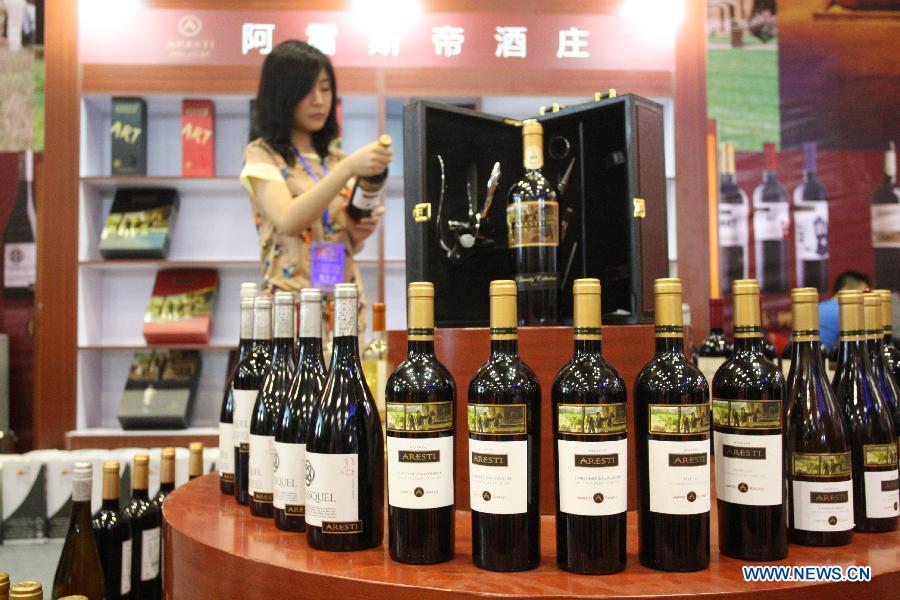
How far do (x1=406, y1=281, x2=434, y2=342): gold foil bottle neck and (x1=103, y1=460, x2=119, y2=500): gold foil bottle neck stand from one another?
1085 mm

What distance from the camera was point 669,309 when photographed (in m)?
0.84

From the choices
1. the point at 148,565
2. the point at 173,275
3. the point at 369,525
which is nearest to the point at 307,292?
the point at 369,525

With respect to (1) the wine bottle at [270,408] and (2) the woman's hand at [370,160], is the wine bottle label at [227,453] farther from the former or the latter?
(2) the woman's hand at [370,160]

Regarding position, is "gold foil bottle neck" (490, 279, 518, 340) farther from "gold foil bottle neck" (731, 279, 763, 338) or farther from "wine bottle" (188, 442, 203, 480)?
"wine bottle" (188, 442, 203, 480)

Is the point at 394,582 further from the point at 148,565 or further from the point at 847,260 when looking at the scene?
the point at 847,260

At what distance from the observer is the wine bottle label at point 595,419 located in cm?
78

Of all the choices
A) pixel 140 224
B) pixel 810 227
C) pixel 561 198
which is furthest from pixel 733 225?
pixel 140 224

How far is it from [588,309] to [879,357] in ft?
2.06

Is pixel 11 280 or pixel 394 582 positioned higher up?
pixel 11 280

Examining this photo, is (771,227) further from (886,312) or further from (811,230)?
(886,312)

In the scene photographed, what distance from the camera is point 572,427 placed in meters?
0.79

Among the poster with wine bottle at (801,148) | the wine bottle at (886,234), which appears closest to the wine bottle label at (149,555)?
the poster with wine bottle at (801,148)

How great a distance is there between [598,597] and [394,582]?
7.8 inches

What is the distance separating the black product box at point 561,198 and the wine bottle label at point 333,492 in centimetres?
43
